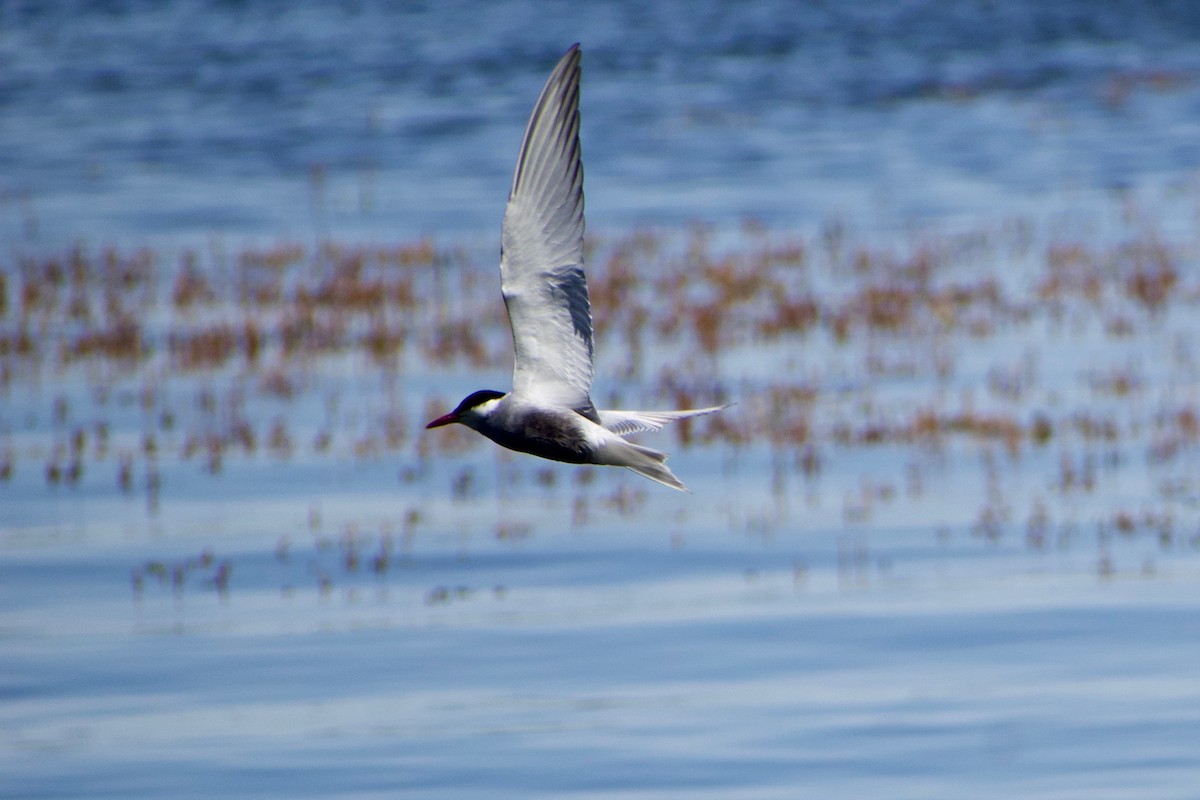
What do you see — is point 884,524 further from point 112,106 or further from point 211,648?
point 112,106

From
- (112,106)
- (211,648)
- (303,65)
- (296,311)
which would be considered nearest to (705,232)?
(296,311)

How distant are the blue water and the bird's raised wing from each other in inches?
821

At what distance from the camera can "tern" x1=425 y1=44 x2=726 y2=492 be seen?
7.50m

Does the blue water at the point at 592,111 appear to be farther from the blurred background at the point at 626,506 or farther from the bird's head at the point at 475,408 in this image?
the bird's head at the point at 475,408

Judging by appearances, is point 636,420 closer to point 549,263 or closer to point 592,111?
point 549,263

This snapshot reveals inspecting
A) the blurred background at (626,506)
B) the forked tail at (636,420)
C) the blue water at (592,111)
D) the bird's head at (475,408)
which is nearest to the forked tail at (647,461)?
the forked tail at (636,420)

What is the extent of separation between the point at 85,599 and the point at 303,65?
4836 centimetres

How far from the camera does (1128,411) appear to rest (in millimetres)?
16609

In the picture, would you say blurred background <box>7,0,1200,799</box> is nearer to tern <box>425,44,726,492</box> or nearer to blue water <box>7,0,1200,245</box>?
blue water <box>7,0,1200,245</box>

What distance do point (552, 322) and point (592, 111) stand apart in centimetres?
4050

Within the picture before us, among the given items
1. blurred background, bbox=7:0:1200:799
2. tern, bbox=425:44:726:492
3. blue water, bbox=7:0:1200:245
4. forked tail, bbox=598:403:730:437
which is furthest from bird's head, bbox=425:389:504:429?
blue water, bbox=7:0:1200:245

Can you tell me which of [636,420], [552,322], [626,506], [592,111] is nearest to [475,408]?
[552,322]

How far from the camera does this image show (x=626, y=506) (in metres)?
15.0

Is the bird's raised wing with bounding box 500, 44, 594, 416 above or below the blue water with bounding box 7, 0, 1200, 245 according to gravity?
below
